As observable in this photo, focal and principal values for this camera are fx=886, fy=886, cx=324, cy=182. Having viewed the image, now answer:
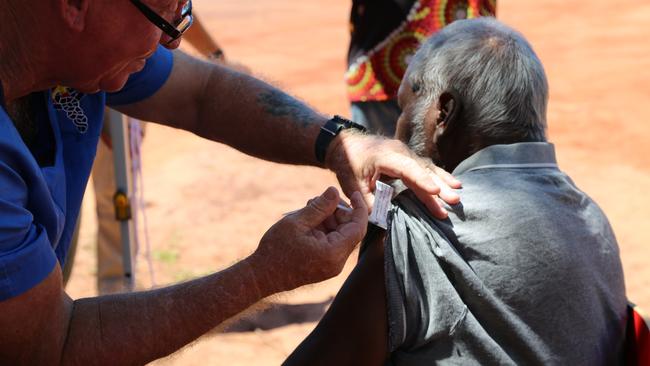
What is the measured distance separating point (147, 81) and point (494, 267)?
123 cm

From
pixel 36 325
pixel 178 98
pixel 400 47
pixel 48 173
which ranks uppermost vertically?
pixel 400 47

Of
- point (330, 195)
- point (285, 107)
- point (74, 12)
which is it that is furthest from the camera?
point (285, 107)

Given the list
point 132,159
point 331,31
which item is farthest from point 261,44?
point 132,159

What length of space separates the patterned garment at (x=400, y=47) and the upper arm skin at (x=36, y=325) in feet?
8.55

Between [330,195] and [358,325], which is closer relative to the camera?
[330,195]

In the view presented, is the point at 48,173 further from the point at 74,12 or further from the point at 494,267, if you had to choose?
the point at 494,267

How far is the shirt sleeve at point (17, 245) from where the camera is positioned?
1656mm

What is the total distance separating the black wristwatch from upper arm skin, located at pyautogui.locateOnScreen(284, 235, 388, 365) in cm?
46

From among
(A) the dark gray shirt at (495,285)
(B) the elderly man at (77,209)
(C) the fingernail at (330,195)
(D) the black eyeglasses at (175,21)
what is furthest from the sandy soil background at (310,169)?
(D) the black eyeglasses at (175,21)

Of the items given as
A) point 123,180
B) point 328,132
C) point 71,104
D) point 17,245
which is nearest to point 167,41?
point 71,104

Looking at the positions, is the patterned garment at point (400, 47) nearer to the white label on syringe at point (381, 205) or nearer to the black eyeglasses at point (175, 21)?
the white label on syringe at point (381, 205)

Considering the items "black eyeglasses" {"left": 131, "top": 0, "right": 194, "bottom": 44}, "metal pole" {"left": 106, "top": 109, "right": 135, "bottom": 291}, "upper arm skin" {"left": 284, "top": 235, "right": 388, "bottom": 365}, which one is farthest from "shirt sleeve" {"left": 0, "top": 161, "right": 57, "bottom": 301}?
"metal pole" {"left": 106, "top": 109, "right": 135, "bottom": 291}

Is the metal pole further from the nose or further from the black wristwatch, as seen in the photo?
the nose

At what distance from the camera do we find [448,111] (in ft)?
8.14
